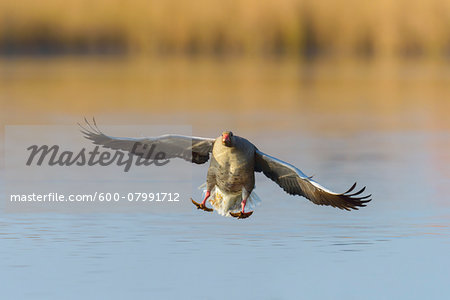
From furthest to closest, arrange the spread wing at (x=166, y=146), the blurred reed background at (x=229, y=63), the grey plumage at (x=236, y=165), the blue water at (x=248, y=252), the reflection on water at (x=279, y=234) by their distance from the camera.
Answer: the blurred reed background at (x=229, y=63)
the spread wing at (x=166, y=146)
the grey plumage at (x=236, y=165)
the reflection on water at (x=279, y=234)
the blue water at (x=248, y=252)

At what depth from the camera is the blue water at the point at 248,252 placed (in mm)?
8320

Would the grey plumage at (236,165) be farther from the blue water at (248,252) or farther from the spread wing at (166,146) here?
the blue water at (248,252)

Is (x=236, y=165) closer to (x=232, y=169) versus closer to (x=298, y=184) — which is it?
(x=232, y=169)

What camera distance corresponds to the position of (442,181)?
1366 centimetres

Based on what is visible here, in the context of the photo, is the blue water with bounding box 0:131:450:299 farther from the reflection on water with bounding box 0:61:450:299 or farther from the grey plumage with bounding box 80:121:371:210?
the grey plumage with bounding box 80:121:371:210

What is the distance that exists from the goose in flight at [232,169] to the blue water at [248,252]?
11.9 inches

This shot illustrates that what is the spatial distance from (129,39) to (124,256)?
47516 millimetres

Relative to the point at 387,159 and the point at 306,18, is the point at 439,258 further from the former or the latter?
the point at 306,18

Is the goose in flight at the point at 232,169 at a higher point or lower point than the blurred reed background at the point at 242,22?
higher

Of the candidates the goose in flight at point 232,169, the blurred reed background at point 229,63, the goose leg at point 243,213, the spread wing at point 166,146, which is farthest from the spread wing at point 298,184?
the blurred reed background at point 229,63

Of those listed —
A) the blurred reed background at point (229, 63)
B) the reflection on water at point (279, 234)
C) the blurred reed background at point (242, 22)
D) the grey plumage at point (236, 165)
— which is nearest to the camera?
the reflection on water at point (279, 234)

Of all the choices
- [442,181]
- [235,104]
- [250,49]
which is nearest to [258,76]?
[235,104]

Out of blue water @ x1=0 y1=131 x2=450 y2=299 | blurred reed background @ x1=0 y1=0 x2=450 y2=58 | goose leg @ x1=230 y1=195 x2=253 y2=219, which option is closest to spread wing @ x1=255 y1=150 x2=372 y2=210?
blue water @ x1=0 y1=131 x2=450 y2=299

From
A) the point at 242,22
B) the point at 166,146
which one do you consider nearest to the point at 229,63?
the point at 242,22
